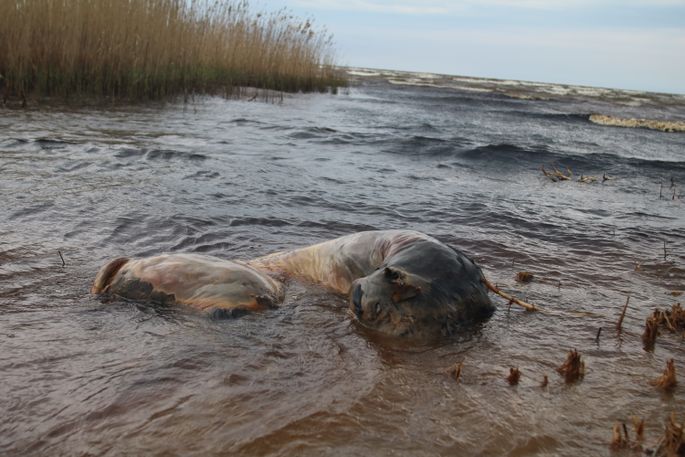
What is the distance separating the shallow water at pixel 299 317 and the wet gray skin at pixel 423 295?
0.09m

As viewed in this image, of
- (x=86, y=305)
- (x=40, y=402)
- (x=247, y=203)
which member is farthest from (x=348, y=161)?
(x=40, y=402)

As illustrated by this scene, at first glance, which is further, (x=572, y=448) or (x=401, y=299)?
(x=401, y=299)

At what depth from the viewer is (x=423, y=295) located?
2676mm

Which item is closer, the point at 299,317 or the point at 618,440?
the point at 618,440

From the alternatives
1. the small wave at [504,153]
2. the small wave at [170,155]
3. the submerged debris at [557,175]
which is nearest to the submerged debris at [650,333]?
the submerged debris at [557,175]

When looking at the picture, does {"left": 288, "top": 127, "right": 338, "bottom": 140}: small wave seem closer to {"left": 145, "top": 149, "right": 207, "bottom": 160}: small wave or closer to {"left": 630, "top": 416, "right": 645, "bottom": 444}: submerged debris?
{"left": 145, "top": 149, "right": 207, "bottom": 160}: small wave

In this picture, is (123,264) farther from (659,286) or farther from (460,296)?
(659,286)

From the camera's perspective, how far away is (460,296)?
277 centimetres

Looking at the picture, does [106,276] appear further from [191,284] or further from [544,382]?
[544,382]

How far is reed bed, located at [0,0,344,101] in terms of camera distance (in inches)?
355

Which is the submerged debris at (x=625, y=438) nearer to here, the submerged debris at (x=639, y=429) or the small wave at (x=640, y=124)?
the submerged debris at (x=639, y=429)

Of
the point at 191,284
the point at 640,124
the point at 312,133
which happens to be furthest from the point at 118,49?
the point at 640,124

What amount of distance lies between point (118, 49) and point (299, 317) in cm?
891

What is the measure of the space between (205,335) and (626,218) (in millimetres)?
4233
